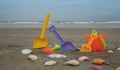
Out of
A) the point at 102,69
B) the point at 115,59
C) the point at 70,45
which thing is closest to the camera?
the point at 102,69

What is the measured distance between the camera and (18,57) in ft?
17.0

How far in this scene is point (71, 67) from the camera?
4379 mm

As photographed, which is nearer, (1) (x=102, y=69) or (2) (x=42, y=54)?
(1) (x=102, y=69)

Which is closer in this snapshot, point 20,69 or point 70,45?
point 20,69

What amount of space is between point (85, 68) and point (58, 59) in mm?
816

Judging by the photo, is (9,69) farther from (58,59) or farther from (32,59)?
(58,59)

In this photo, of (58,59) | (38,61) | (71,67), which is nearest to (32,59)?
(38,61)

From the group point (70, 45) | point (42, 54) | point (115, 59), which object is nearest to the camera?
point (115, 59)

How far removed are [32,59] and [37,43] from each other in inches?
56.5

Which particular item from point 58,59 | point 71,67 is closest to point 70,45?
point 58,59

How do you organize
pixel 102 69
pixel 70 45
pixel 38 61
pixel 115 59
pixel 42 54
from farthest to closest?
pixel 70 45 < pixel 42 54 < pixel 115 59 < pixel 38 61 < pixel 102 69

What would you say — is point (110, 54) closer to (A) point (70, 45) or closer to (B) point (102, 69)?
(A) point (70, 45)

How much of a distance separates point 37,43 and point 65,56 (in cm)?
129

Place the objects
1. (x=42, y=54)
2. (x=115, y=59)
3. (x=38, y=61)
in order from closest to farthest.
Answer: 1. (x=38, y=61)
2. (x=115, y=59)
3. (x=42, y=54)
